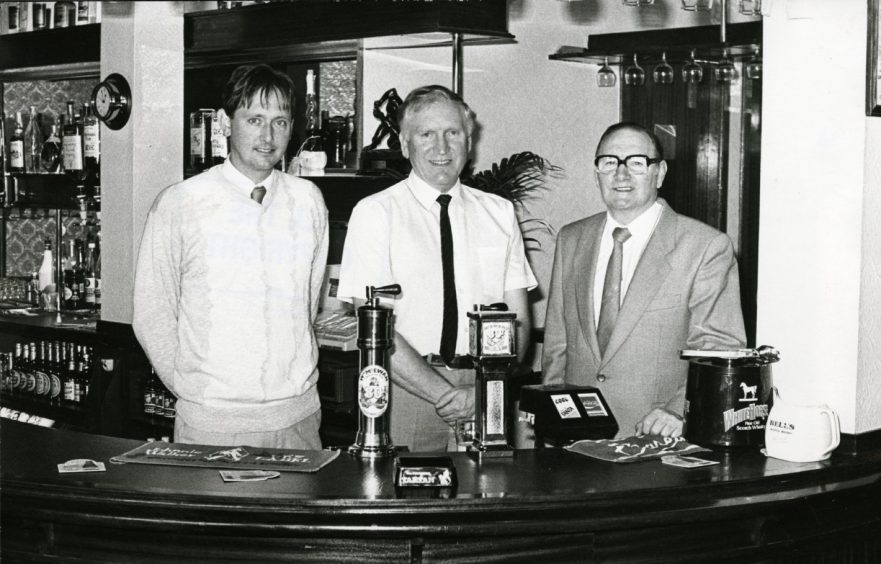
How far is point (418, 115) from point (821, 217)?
51.1 inches

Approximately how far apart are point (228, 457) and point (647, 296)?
1.30m

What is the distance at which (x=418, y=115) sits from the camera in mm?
3609

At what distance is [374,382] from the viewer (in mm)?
2836

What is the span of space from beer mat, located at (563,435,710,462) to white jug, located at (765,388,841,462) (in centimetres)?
18

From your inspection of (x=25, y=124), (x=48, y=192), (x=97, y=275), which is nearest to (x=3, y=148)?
(x=25, y=124)

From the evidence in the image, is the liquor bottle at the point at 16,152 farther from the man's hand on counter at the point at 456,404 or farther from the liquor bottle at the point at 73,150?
the man's hand on counter at the point at 456,404

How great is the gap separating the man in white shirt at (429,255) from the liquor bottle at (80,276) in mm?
3525

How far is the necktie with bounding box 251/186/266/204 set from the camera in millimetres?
3477

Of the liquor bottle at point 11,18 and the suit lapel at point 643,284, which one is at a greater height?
the liquor bottle at point 11,18

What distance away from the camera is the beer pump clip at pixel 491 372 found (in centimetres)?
281

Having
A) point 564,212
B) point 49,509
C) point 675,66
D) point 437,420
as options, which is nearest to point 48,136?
point 564,212

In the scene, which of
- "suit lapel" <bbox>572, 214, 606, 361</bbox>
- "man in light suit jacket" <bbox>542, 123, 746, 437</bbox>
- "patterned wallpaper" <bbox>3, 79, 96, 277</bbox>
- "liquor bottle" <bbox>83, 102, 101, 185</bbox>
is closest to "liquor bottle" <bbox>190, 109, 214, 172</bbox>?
"liquor bottle" <bbox>83, 102, 101, 185</bbox>

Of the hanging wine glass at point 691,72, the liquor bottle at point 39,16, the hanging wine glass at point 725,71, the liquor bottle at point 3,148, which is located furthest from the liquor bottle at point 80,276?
the hanging wine glass at point 725,71

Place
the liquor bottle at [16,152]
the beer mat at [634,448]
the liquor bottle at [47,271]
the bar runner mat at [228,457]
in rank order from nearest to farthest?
the bar runner mat at [228,457] → the beer mat at [634,448] → the liquor bottle at [47,271] → the liquor bottle at [16,152]
